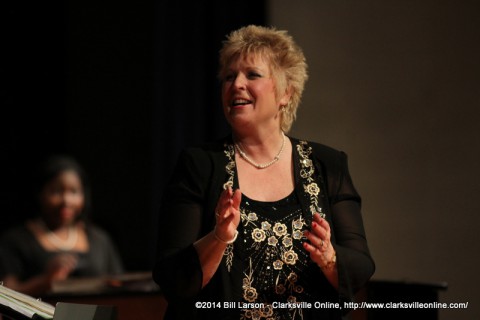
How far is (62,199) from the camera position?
4207 mm

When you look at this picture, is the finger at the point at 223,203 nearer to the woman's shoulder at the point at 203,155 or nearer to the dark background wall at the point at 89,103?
the woman's shoulder at the point at 203,155

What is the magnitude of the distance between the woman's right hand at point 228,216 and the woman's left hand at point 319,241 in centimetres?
18

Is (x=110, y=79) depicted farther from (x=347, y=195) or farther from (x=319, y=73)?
(x=347, y=195)

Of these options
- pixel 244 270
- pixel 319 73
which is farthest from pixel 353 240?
pixel 319 73

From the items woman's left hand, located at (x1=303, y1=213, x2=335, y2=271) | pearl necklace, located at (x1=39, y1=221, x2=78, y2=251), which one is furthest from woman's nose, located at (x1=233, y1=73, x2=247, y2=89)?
pearl necklace, located at (x1=39, y1=221, x2=78, y2=251)

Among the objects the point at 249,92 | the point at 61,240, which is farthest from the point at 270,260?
the point at 61,240

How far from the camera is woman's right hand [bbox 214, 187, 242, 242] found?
1710mm

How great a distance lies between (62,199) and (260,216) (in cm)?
255

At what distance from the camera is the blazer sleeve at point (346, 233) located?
73.2 inches

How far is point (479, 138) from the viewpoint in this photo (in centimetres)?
323

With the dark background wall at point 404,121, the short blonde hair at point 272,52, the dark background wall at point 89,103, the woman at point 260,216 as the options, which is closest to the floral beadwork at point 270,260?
A: the woman at point 260,216

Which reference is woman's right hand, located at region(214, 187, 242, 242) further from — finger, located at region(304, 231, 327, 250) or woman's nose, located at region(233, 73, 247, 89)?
woman's nose, located at region(233, 73, 247, 89)

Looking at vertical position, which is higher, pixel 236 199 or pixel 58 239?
pixel 236 199

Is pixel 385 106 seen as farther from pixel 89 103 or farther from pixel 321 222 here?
pixel 89 103
